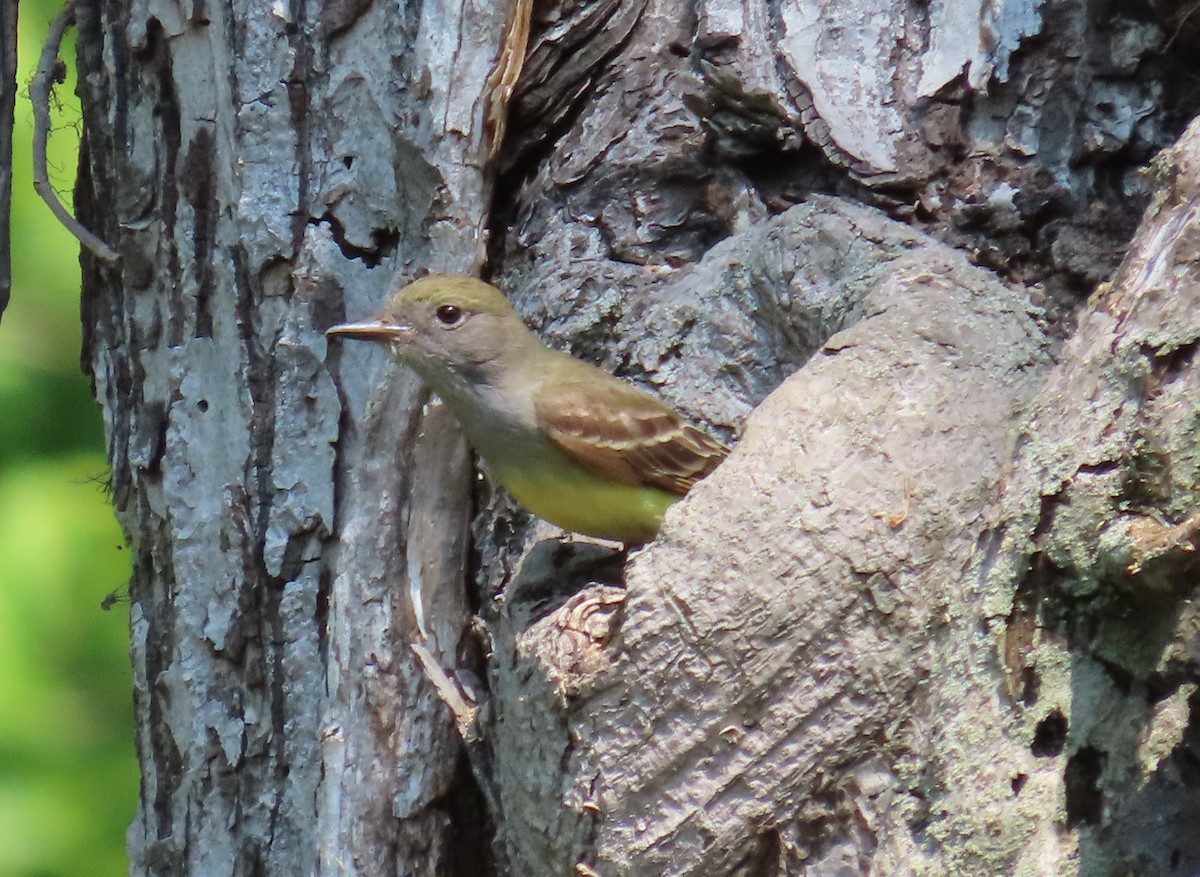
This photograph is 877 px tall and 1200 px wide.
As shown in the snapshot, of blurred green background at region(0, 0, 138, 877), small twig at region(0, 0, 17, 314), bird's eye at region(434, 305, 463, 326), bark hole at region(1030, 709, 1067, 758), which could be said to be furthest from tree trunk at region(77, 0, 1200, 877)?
blurred green background at region(0, 0, 138, 877)

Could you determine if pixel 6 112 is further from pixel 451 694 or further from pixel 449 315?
pixel 451 694

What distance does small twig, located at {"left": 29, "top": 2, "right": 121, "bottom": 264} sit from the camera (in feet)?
13.4

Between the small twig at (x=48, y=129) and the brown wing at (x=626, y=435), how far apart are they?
4.31 feet

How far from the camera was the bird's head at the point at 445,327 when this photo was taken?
12.2 ft

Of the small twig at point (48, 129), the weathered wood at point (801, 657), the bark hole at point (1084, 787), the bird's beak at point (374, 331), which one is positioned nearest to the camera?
the bark hole at point (1084, 787)

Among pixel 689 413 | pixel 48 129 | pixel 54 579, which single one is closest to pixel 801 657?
pixel 689 413

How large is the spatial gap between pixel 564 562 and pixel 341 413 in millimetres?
716

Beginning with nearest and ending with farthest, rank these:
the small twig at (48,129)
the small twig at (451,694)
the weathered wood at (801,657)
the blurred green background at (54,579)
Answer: the weathered wood at (801,657), the small twig at (451,694), the small twig at (48,129), the blurred green background at (54,579)

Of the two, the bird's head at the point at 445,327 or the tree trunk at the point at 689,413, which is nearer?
the tree trunk at the point at 689,413

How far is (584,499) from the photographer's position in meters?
3.88

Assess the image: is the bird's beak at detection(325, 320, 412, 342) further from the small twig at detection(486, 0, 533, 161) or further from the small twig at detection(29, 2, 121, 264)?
the small twig at detection(29, 2, 121, 264)

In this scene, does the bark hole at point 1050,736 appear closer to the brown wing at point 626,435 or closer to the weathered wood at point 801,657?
the weathered wood at point 801,657

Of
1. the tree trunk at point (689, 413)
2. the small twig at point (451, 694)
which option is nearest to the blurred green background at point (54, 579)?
the tree trunk at point (689, 413)

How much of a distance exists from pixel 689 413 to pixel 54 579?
2399 mm
